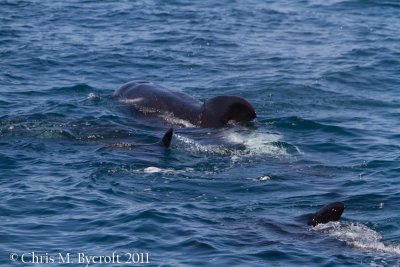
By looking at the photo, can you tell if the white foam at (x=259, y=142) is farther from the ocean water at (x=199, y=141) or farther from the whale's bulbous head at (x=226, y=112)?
A: the whale's bulbous head at (x=226, y=112)

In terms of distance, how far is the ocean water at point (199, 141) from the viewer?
13.8 m

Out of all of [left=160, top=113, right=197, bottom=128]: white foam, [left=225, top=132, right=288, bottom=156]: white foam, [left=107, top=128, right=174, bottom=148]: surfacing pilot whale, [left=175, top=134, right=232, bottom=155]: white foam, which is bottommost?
[left=225, top=132, right=288, bottom=156]: white foam

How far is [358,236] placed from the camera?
1397 cm

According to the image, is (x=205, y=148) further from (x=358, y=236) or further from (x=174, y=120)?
(x=358, y=236)

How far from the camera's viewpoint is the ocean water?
1377 centimetres

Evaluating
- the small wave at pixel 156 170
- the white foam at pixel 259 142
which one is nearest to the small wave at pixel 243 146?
the white foam at pixel 259 142

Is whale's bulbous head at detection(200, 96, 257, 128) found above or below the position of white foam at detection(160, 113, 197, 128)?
above

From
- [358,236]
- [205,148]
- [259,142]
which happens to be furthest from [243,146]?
[358,236]

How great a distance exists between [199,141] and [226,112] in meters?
1.22

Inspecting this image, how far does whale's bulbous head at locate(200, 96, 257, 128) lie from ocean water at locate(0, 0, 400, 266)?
0.78 feet

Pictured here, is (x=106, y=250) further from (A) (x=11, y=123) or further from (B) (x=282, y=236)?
(A) (x=11, y=123)

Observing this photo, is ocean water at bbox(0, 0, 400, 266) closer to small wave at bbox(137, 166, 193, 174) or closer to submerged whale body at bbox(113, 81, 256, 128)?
small wave at bbox(137, 166, 193, 174)

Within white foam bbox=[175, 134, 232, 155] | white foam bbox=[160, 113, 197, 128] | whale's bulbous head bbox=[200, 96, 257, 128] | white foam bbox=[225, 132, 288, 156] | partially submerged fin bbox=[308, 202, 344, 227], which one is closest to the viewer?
partially submerged fin bbox=[308, 202, 344, 227]

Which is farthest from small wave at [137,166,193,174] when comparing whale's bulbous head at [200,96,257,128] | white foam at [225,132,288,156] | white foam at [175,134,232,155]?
whale's bulbous head at [200,96,257,128]
